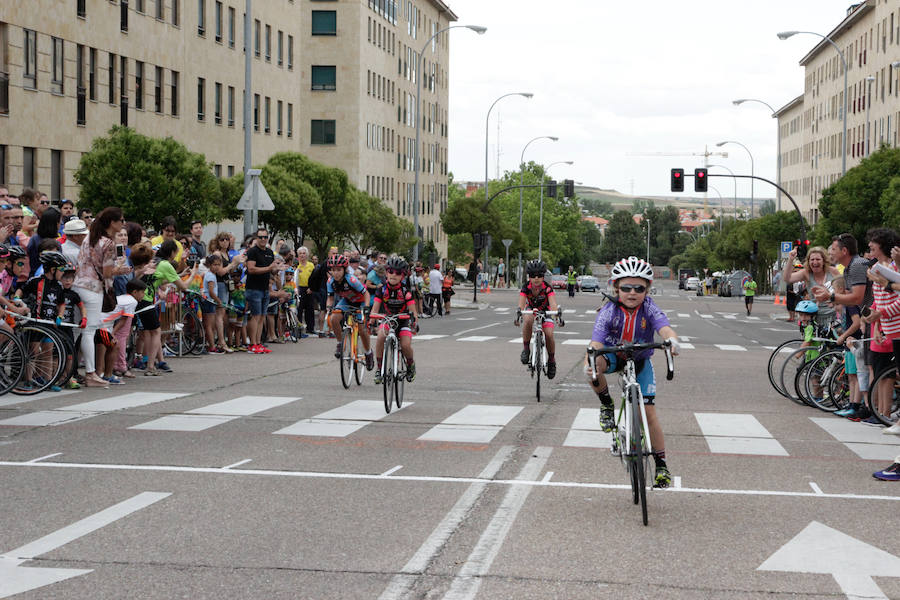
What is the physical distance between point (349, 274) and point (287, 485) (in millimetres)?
7150

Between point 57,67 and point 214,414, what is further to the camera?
point 57,67

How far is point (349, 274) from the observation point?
53.0 ft

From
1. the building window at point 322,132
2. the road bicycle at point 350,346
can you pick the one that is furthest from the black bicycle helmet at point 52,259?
Result: the building window at point 322,132

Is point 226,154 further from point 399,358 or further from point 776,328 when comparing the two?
point 399,358

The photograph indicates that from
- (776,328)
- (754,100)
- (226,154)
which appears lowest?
(776,328)

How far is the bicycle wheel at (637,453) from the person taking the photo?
26.1ft

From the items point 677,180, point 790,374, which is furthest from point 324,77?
point 790,374

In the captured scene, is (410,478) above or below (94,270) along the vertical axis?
below

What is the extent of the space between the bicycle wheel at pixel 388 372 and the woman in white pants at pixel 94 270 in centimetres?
372

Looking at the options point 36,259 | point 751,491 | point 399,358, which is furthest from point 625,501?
point 36,259

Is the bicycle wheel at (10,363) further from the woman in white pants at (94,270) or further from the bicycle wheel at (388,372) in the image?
the bicycle wheel at (388,372)

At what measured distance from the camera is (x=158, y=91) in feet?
163

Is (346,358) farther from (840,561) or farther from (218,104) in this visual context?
(218,104)

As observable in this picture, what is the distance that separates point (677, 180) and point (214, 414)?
44026mm
